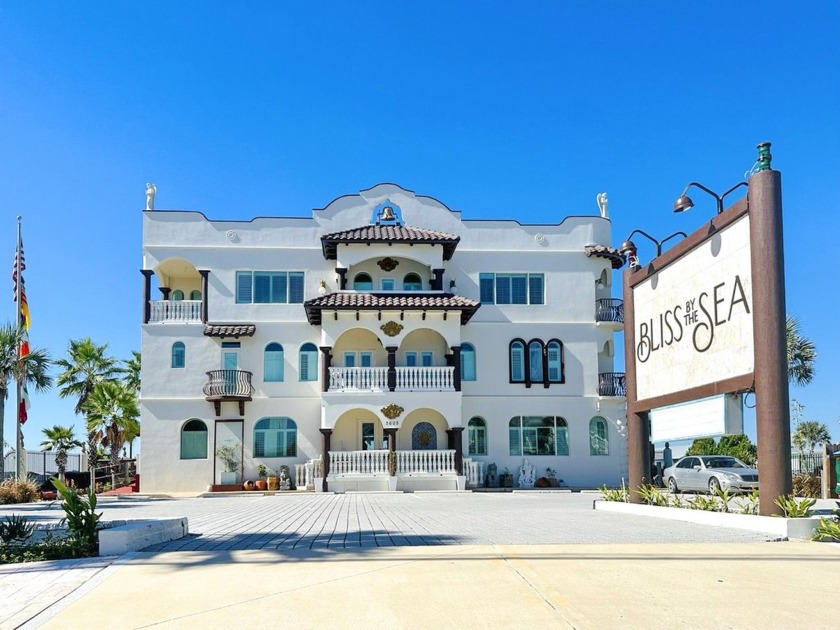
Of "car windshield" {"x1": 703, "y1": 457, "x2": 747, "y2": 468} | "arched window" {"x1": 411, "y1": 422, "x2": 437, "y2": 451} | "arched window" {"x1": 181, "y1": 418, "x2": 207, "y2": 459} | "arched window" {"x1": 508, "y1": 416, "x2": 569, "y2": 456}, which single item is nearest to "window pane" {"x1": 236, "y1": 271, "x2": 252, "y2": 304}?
"arched window" {"x1": 181, "y1": 418, "x2": 207, "y2": 459}

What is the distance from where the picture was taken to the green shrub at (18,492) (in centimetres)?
2619

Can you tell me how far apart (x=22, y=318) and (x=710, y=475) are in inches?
1053

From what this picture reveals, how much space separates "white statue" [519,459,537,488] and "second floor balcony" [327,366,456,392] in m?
4.55

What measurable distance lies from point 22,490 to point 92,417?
35.8ft

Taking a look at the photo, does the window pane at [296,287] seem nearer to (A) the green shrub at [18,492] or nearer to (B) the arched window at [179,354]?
(B) the arched window at [179,354]

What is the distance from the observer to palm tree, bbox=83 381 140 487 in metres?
37.3

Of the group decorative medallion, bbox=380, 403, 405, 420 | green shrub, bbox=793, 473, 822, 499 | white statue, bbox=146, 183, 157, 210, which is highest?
white statue, bbox=146, 183, 157, 210

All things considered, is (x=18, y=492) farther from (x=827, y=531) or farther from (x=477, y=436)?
(x=827, y=531)

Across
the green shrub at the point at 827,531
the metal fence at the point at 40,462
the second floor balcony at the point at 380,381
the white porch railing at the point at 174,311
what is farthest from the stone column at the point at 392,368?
the green shrub at the point at 827,531

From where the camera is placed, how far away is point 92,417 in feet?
123

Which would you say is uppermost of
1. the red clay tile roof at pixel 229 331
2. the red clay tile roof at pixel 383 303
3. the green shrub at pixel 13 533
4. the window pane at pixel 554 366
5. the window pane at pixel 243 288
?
the window pane at pixel 243 288

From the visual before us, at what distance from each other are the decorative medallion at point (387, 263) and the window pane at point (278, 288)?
4.05m

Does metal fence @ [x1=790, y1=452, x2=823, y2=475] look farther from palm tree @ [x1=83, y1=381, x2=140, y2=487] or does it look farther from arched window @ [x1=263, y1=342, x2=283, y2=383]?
palm tree @ [x1=83, y1=381, x2=140, y2=487]

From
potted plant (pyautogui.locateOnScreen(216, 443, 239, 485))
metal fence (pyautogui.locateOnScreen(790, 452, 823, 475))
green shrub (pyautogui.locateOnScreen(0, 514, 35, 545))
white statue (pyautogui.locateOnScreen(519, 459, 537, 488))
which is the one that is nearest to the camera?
green shrub (pyautogui.locateOnScreen(0, 514, 35, 545))
